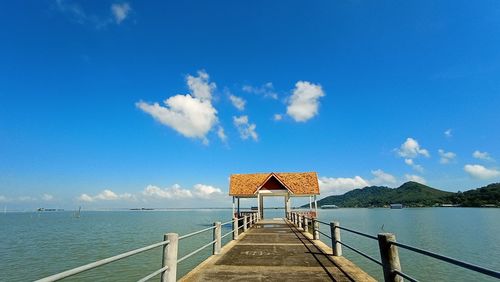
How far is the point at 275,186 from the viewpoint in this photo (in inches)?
1182

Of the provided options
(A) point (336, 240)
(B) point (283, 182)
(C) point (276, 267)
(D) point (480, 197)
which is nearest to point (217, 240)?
(C) point (276, 267)

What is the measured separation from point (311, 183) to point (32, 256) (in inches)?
1003

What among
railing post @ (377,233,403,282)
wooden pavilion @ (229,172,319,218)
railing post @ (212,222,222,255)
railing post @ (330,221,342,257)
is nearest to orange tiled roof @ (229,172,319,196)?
wooden pavilion @ (229,172,319,218)

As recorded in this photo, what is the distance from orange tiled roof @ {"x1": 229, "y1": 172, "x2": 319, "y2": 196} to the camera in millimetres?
30109

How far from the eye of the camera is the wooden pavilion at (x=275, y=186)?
29656 mm

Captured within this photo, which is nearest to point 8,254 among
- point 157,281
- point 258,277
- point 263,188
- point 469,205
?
point 157,281

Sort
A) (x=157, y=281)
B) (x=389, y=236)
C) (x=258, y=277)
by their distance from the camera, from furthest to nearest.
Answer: (x=157, y=281)
(x=258, y=277)
(x=389, y=236)

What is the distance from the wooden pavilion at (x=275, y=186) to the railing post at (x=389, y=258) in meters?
23.5

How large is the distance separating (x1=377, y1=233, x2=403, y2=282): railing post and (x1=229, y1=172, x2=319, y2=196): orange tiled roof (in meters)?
24.1

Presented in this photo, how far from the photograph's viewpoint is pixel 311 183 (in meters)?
31.1

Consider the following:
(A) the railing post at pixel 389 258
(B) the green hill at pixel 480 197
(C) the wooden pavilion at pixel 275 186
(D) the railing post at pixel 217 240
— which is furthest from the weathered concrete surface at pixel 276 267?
(B) the green hill at pixel 480 197

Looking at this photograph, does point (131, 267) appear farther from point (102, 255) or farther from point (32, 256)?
point (32, 256)

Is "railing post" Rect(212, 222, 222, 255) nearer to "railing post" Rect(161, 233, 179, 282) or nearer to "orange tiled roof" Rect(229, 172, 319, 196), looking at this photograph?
"railing post" Rect(161, 233, 179, 282)

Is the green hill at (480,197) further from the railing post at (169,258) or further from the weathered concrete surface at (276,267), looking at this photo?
the railing post at (169,258)
